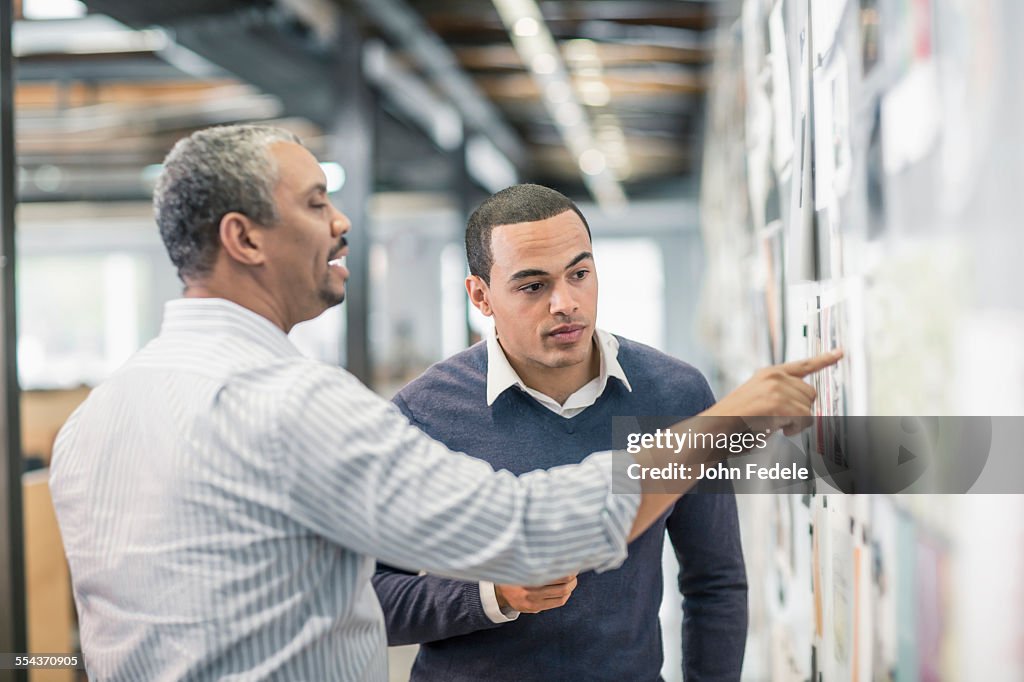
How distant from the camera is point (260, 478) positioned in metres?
1.15

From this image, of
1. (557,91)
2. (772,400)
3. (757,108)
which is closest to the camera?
(772,400)

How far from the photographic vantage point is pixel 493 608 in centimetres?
144

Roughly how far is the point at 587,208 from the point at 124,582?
488 inches

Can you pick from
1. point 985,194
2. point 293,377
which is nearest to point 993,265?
point 985,194

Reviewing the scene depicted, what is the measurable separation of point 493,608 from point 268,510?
16.3 inches

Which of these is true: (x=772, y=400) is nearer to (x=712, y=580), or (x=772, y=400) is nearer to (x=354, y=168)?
(x=712, y=580)

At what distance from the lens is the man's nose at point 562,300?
4.68 ft

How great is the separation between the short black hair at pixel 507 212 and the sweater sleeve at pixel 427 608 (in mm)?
449

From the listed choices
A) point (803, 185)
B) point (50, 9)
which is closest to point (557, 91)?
point (50, 9)

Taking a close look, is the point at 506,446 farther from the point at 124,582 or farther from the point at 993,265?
the point at 993,265

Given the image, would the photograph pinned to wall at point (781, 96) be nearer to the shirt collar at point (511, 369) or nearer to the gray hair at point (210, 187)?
the shirt collar at point (511, 369)

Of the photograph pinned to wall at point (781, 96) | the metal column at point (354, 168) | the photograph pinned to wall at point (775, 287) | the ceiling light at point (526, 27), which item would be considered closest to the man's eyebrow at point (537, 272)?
the photograph pinned to wall at point (781, 96)

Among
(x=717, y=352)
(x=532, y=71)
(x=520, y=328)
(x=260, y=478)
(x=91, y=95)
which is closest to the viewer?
(x=260, y=478)

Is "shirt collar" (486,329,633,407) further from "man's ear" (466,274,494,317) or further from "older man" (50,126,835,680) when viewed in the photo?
"older man" (50,126,835,680)
